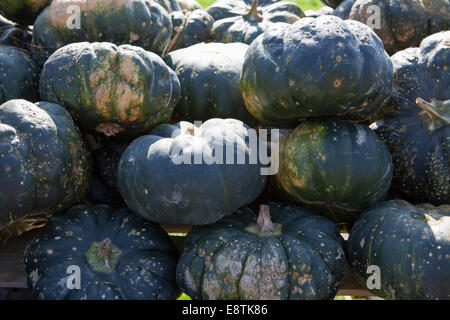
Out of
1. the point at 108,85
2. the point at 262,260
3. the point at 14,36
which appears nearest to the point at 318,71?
the point at 262,260

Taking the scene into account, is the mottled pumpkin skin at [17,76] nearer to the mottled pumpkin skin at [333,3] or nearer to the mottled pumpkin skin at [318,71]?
the mottled pumpkin skin at [318,71]

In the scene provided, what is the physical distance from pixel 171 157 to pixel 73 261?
53cm

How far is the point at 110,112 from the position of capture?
1787 mm

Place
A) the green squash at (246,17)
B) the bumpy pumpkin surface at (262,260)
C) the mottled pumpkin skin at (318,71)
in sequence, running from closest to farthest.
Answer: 1. the bumpy pumpkin surface at (262,260)
2. the mottled pumpkin skin at (318,71)
3. the green squash at (246,17)

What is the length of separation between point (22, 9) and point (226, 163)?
157cm

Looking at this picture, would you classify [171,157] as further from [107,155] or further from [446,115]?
[446,115]

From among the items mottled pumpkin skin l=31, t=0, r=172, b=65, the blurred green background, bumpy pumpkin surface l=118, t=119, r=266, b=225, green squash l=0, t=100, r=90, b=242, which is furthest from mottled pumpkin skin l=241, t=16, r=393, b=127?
the blurred green background

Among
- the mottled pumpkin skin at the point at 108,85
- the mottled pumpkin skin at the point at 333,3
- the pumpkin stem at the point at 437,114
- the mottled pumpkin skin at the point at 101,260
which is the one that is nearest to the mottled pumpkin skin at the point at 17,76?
the mottled pumpkin skin at the point at 108,85

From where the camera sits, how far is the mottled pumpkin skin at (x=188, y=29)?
2.74 metres

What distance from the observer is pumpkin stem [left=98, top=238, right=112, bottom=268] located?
1.64 m

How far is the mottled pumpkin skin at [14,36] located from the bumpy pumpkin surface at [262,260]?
145 cm

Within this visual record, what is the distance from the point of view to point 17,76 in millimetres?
1987

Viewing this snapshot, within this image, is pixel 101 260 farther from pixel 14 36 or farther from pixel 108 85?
pixel 14 36
